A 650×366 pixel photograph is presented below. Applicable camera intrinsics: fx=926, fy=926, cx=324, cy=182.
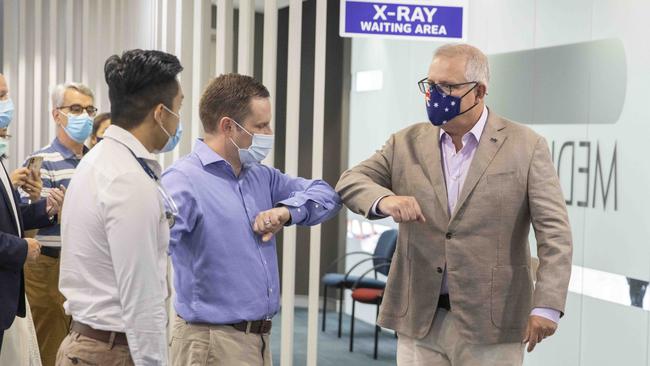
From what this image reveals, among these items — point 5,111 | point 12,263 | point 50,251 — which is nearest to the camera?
point 12,263

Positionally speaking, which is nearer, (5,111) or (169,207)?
(169,207)

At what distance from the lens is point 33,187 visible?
4449 mm

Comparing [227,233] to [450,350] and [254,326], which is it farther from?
[450,350]

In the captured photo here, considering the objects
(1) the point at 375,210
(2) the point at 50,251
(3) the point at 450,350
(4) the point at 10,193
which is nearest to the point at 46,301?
(2) the point at 50,251

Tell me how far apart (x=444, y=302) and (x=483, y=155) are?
0.48 meters

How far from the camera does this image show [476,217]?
285 cm

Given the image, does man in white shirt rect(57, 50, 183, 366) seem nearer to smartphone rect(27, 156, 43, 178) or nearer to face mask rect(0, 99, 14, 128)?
face mask rect(0, 99, 14, 128)

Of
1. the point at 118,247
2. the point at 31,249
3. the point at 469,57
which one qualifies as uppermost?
the point at 469,57

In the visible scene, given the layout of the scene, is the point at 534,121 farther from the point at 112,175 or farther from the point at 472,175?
the point at 112,175

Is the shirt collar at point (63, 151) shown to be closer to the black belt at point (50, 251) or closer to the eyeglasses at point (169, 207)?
the black belt at point (50, 251)

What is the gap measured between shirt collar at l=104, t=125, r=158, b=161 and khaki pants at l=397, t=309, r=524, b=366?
3.64 ft

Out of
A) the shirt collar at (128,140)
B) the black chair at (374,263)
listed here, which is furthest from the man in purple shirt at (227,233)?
the black chair at (374,263)

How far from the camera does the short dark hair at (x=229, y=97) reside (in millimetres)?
2936

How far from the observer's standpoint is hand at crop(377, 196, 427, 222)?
2.77 metres
